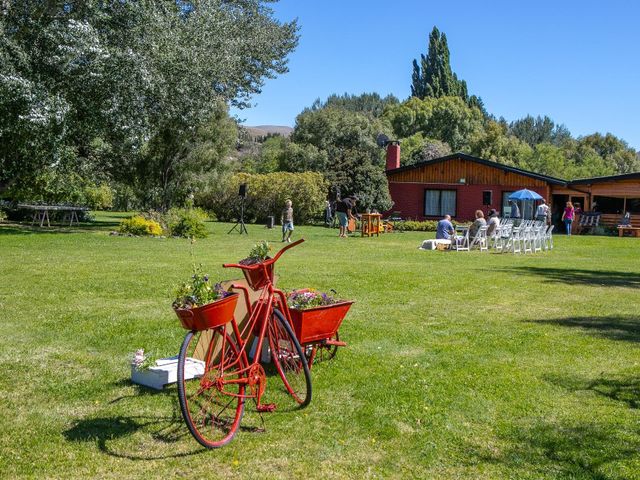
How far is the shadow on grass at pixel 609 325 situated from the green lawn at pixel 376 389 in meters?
0.03

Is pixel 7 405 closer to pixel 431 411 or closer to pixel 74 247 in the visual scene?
pixel 431 411

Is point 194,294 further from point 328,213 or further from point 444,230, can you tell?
point 328,213

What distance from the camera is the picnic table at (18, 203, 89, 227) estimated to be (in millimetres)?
26406

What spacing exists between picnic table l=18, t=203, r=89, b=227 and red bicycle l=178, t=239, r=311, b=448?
2255 centimetres

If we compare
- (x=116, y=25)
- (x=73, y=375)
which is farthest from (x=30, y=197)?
(x=73, y=375)

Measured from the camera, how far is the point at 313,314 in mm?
5625

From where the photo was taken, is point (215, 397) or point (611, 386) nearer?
point (215, 397)

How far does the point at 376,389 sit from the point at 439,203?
→ 34.4m

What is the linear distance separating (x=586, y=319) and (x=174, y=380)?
5773 millimetres

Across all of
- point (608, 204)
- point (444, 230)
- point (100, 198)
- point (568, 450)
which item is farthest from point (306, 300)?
point (100, 198)

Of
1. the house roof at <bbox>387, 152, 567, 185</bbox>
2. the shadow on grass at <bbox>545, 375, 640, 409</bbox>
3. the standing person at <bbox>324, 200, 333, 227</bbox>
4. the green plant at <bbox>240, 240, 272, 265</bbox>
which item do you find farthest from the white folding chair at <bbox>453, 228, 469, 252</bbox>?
the house roof at <bbox>387, 152, 567, 185</bbox>

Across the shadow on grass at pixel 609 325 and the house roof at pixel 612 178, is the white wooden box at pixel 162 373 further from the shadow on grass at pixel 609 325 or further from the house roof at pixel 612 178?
the house roof at pixel 612 178

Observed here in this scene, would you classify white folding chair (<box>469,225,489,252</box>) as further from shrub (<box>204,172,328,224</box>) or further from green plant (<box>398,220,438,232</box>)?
shrub (<box>204,172,328,224</box>)

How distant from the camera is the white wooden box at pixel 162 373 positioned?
18.5ft
